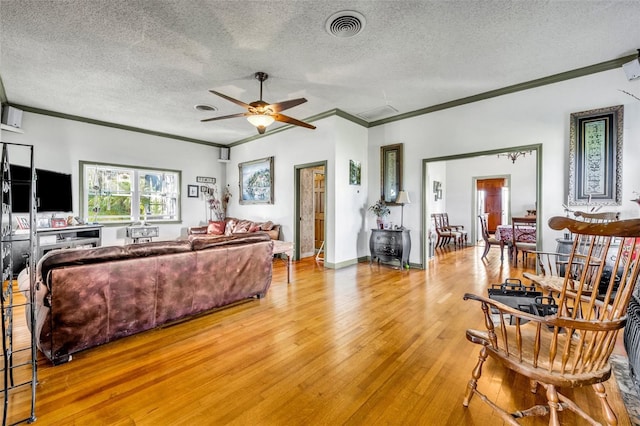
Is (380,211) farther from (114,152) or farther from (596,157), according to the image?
(114,152)

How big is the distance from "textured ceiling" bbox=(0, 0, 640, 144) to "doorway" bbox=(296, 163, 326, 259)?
209 cm

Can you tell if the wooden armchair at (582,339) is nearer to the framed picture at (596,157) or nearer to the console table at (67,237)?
the framed picture at (596,157)

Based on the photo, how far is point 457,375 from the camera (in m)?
1.92

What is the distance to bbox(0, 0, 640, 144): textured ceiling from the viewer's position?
2.57 meters

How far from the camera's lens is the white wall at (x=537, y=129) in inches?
134

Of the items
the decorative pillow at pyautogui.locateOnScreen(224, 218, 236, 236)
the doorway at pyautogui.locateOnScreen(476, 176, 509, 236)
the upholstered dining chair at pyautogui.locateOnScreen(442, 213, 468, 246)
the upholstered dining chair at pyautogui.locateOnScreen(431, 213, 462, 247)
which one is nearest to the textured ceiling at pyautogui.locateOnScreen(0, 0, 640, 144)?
the decorative pillow at pyautogui.locateOnScreen(224, 218, 236, 236)

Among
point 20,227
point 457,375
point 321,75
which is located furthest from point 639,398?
point 20,227

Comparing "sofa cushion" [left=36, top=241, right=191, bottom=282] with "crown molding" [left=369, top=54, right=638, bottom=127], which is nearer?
"sofa cushion" [left=36, top=241, right=191, bottom=282]

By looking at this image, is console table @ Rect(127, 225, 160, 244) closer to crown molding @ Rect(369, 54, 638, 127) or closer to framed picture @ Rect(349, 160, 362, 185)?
framed picture @ Rect(349, 160, 362, 185)

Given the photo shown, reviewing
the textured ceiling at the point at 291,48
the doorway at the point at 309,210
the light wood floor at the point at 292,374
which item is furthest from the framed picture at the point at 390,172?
the light wood floor at the point at 292,374

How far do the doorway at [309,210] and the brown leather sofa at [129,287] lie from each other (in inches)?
115

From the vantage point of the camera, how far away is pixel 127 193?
20.6 feet

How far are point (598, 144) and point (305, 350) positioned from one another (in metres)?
4.35

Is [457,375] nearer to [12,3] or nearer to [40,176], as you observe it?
[12,3]
